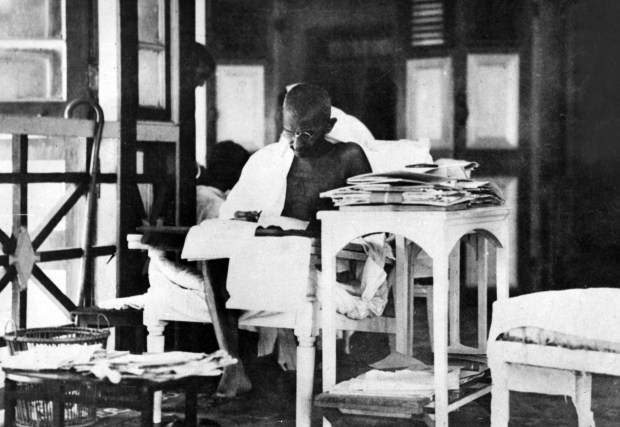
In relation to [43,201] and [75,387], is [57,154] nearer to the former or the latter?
[43,201]

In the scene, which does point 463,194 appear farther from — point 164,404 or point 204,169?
point 204,169

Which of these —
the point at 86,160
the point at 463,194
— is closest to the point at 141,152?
the point at 86,160

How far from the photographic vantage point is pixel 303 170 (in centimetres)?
392

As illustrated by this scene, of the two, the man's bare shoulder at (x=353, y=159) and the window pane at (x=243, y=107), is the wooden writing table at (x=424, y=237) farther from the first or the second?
the window pane at (x=243, y=107)

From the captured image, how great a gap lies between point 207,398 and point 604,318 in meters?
1.89

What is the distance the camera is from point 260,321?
3604 millimetres

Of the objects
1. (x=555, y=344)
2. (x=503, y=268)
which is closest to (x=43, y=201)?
(x=503, y=268)

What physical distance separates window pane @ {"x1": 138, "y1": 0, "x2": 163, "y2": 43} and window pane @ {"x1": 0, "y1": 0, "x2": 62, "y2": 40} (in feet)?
1.31

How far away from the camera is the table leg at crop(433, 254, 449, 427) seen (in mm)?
2912

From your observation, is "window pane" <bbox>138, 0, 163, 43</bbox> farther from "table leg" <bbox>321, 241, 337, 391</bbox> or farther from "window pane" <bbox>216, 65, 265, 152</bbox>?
"window pane" <bbox>216, 65, 265, 152</bbox>

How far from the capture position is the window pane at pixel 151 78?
4.57 m

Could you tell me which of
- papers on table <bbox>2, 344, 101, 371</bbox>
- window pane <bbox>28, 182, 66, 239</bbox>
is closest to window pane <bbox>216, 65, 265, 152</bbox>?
window pane <bbox>28, 182, 66, 239</bbox>

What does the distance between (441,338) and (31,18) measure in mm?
2824

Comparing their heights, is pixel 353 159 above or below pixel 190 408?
above
